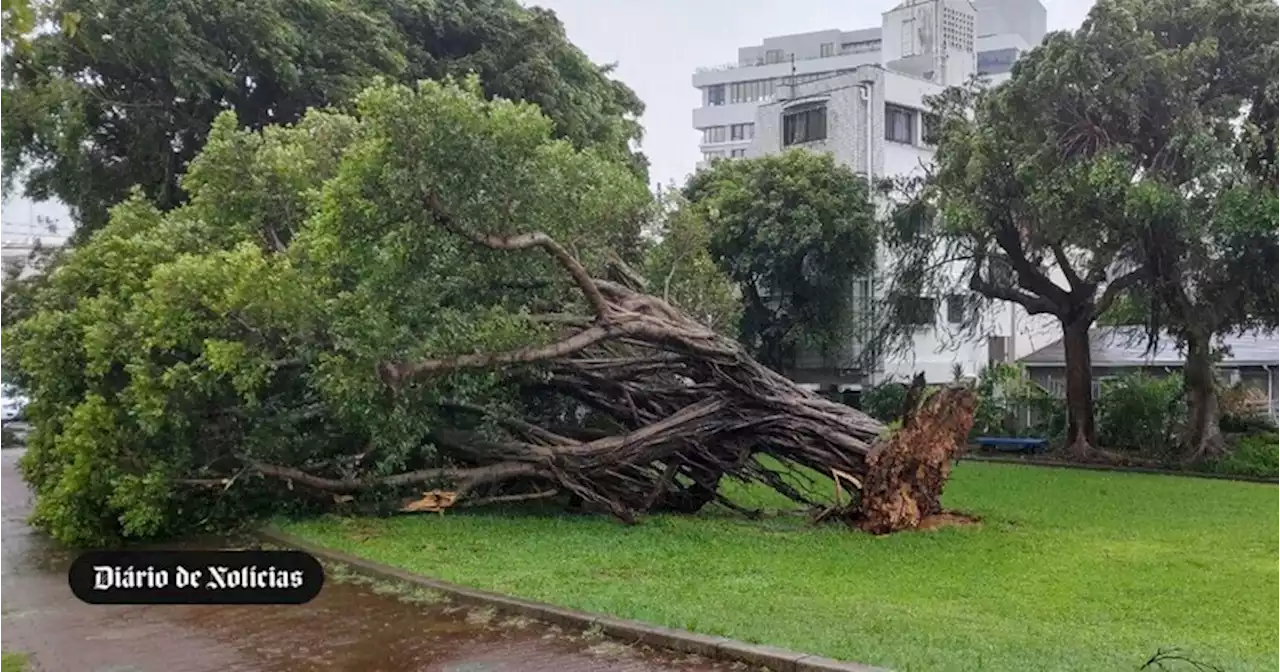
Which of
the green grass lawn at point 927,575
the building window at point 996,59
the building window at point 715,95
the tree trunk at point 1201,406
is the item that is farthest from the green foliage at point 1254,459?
the building window at point 715,95

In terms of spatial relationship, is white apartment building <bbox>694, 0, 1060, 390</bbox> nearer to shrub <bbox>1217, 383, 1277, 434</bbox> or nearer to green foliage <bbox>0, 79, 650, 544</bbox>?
shrub <bbox>1217, 383, 1277, 434</bbox>

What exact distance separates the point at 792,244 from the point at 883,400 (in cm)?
420

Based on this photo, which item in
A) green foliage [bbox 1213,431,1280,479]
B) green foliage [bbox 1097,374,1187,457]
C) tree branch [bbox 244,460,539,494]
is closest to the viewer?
tree branch [bbox 244,460,539,494]

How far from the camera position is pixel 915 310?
82.9 feet

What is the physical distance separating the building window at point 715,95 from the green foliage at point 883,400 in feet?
130

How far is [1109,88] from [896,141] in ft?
35.4

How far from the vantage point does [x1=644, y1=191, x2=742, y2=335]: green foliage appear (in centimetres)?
1631

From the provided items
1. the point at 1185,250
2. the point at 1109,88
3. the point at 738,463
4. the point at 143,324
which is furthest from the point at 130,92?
the point at 1185,250

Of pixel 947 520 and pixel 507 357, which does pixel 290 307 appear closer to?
pixel 507 357

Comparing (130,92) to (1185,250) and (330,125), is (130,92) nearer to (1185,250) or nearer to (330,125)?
(330,125)

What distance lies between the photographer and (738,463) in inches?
535

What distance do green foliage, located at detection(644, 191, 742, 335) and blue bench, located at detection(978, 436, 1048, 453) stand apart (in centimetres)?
992

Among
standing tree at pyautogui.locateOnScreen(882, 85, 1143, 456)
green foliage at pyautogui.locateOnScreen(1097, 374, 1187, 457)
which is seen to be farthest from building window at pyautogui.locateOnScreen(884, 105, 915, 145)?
green foliage at pyautogui.locateOnScreen(1097, 374, 1187, 457)

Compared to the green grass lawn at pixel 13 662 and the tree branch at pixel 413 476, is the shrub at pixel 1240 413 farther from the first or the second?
the green grass lawn at pixel 13 662
